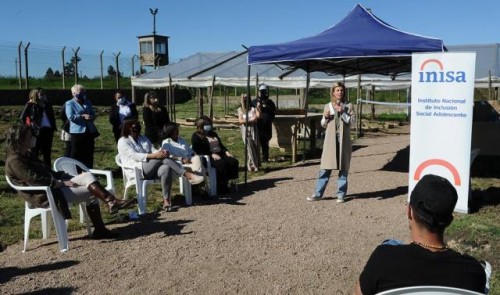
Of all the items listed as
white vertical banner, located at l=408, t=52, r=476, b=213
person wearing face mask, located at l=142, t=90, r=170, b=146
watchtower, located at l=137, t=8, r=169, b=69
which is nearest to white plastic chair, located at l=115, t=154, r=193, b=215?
person wearing face mask, located at l=142, t=90, r=170, b=146

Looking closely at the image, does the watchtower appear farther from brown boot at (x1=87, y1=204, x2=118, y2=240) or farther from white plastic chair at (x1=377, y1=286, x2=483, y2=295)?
white plastic chair at (x1=377, y1=286, x2=483, y2=295)

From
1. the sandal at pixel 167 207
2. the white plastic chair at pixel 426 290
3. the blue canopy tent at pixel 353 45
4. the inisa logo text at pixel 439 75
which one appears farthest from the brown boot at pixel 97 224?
the white plastic chair at pixel 426 290

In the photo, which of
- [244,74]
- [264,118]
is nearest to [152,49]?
[244,74]

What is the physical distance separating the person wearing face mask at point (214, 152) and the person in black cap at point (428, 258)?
19.7ft

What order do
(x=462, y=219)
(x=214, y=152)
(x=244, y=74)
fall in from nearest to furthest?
(x=462, y=219) < (x=214, y=152) < (x=244, y=74)

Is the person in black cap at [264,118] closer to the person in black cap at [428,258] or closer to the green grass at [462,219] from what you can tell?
the green grass at [462,219]

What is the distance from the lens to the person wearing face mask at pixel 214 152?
27.1ft

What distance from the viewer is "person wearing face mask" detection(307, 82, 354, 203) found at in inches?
295

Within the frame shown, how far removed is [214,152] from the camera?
27.9 feet

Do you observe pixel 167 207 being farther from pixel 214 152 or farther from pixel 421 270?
pixel 421 270

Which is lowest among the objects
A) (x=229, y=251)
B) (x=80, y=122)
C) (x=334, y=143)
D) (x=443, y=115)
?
(x=229, y=251)

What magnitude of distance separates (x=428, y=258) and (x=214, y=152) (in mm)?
6424

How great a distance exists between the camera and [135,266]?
504 centimetres

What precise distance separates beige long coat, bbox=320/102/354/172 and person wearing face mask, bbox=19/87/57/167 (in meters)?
4.49
